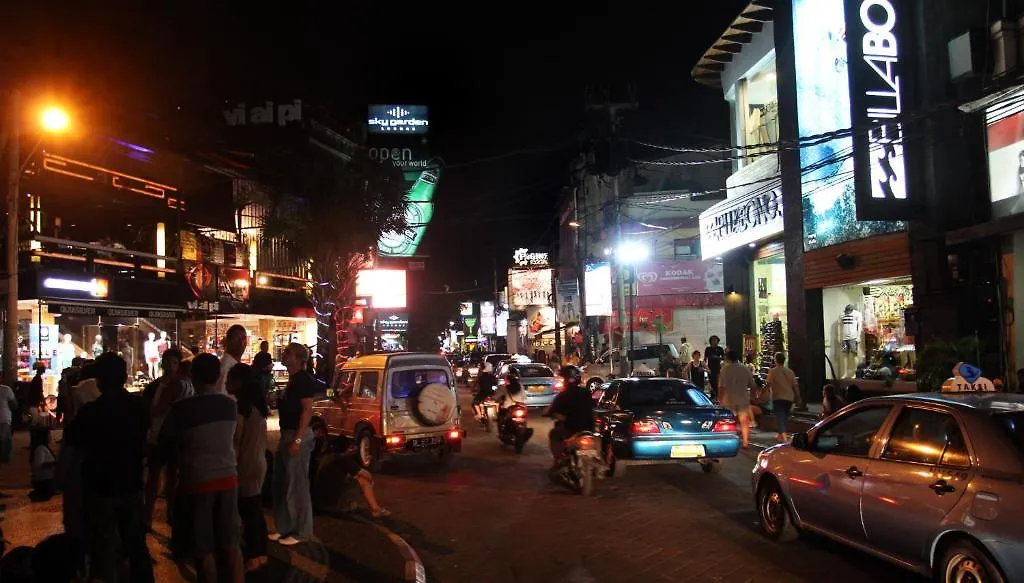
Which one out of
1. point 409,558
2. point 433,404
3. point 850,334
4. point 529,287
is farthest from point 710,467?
point 529,287

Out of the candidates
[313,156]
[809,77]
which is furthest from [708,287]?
[313,156]

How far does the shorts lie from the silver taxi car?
Result: 4.90 m

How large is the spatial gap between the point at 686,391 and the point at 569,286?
1134 inches

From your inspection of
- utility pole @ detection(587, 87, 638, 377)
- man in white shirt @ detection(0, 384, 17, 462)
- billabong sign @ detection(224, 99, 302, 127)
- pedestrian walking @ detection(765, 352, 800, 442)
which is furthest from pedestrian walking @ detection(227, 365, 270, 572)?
billabong sign @ detection(224, 99, 302, 127)

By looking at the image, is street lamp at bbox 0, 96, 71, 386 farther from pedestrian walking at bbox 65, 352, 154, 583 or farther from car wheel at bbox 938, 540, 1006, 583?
car wheel at bbox 938, 540, 1006, 583

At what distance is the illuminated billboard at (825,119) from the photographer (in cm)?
1648

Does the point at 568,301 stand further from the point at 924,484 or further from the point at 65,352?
the point at 924,484

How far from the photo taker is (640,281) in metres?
33.0

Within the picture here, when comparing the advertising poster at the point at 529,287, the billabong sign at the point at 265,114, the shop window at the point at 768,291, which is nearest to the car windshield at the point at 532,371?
the shop window at the point at 768,291

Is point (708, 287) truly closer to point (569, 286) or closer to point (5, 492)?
point (569, 286)

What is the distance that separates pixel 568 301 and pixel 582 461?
30.4 metres

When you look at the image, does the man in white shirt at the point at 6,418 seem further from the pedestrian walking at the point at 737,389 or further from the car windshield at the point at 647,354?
the car windshield at the point at 647,354

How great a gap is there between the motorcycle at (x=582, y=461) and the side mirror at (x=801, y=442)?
330 cm

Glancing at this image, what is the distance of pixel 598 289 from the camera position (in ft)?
95.2
